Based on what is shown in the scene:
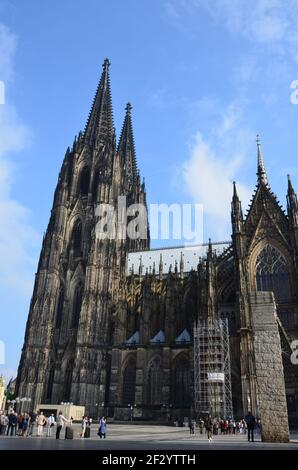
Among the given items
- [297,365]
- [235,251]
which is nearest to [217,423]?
[297,365]

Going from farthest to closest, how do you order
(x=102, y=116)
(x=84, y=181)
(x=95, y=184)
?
(x=102, y=116) < (x=84, y=181) < (x=95, y=184)

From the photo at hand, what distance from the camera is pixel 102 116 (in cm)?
5791

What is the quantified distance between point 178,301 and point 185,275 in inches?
208

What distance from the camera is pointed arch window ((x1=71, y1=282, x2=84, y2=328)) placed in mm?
43750

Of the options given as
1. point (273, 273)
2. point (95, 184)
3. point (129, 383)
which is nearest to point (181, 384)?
point (129, 383)

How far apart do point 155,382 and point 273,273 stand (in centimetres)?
1495

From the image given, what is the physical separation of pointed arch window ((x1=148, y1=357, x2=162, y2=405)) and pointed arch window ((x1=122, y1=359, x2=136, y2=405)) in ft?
5.72

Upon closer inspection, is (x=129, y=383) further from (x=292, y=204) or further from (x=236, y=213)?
(x=292, y=204)

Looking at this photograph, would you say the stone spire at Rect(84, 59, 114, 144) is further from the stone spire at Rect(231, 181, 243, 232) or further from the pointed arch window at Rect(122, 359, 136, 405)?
the pointed arch window at Rect(122, 359, 136, 405)

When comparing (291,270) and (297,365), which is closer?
(297,365)

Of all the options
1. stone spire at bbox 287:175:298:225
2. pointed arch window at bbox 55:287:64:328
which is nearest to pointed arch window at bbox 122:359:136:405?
pointed arch window at bbox 55:287:64:328

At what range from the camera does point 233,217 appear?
37781mm

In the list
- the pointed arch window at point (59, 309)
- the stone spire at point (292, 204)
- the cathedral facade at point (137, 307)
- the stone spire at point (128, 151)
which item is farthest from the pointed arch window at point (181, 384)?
the stone spire at point (128, 151)
